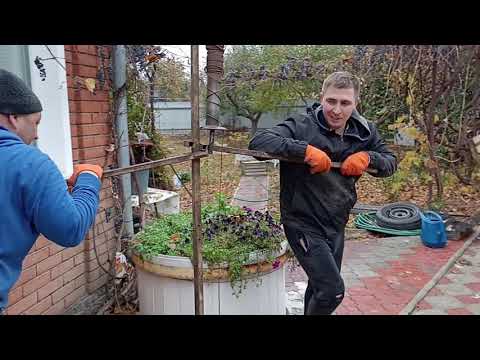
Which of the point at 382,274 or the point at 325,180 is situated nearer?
the point at 325,180

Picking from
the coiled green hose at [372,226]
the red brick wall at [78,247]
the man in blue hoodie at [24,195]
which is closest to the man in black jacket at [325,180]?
the man in blue hoodie at [24,195]

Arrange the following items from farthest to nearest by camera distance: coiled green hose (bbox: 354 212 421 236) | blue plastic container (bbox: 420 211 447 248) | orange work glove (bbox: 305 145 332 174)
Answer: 1. coiled green hose (bbox: 354 212 421 236)
2. blue plastic container (bbox: 420 211 447 248)
3. orange work glove (bbox: 305 145 332 174)

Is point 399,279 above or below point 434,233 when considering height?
below

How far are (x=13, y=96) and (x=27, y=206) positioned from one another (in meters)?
0.39

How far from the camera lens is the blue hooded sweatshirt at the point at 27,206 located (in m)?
1.45

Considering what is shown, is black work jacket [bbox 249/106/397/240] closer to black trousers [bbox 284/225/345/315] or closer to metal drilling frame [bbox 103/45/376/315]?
black trousers [bbox 284/225/345/315]

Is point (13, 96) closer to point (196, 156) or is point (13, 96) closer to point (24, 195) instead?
point (24, 195)

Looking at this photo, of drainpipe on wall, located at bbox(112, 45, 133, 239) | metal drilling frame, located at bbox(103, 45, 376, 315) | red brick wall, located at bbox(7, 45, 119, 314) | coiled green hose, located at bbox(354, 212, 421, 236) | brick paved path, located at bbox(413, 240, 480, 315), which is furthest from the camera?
coiled green hose, located at bbox(354, 212, 421, 236)

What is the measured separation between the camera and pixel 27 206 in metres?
1.48

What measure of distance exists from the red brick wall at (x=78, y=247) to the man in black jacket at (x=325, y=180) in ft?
4.91

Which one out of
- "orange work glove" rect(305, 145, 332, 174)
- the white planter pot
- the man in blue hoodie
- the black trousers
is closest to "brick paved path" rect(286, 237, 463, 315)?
the white planter pot

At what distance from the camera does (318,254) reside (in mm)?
2662

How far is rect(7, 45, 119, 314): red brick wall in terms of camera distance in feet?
9.64

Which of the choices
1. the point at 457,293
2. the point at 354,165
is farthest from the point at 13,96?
the point at 457,293
